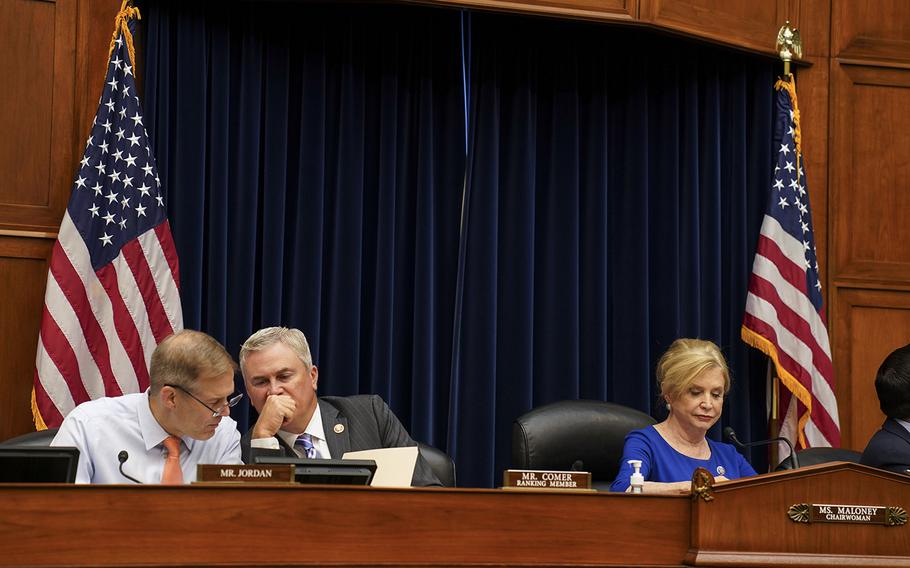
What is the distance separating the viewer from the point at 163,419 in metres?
3.15

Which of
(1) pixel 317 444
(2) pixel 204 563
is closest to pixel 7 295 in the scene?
(1) pixel 317 444

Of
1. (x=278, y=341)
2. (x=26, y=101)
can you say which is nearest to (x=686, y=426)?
(x=278, y=341)

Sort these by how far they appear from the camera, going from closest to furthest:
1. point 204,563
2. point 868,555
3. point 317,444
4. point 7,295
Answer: point 204,563
point 868,555
point 317,444
point 7,295

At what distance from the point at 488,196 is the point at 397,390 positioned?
0.92 metres

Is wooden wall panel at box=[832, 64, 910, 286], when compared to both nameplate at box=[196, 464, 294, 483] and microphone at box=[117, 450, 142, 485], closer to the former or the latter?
microphone at box=[117, 450, 142, 485]

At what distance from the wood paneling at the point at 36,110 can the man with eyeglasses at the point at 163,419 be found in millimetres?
1417

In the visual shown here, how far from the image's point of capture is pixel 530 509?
2.43m

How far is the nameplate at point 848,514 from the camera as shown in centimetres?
254

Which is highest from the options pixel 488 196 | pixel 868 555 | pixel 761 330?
pixel 488 196

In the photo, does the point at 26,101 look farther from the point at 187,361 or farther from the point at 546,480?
the point at 546,480

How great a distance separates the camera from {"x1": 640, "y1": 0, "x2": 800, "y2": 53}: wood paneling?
15.5 feet

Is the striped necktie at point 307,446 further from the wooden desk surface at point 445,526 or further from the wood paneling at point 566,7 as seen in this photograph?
the wood paneling at point 566,7

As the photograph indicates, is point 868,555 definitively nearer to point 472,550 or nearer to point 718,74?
point 472,550

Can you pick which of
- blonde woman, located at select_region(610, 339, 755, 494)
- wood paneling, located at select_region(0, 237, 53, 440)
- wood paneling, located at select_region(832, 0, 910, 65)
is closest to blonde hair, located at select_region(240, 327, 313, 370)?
blonde woman, located at select_region(610, 339, 755, 494)
